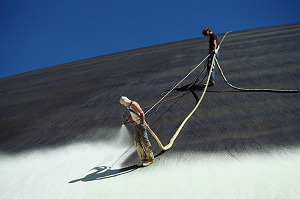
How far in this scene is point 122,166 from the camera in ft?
10.5

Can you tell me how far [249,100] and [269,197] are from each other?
2.34 m

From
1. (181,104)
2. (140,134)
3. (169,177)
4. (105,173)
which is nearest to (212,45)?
(181,104)

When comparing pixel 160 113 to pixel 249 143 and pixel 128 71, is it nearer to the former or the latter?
pixel 249 143

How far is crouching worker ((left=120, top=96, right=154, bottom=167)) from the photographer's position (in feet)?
A: 10.1

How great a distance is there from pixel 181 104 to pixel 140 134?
5.76ft

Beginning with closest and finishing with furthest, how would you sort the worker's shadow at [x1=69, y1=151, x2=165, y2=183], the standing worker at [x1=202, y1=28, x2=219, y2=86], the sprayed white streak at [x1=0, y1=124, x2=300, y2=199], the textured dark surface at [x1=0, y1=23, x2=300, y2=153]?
1. the sprayed white streak at [x1=0, y1=124, x2=300, y2=199]
2. the worker's shadow at [x1=69, y1=151, x2=165, y2=183]
3. the textured dark surface at [x1=0, y1=23, x2=300, y2=153]
4. the standing worker at [x1=202, y1=28, x2=219, y2=86]

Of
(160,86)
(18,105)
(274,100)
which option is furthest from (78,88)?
(274,100)

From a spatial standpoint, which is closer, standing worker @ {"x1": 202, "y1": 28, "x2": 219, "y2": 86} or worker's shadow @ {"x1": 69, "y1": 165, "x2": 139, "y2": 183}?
worker's shadow @ {"x1": 69, "y1": 165, "x2": 139, "y2": 183}

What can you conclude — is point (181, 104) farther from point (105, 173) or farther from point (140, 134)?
point (105, 173)

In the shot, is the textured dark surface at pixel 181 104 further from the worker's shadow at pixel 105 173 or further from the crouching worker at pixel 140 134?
the worker's shadow at pixel 105 173

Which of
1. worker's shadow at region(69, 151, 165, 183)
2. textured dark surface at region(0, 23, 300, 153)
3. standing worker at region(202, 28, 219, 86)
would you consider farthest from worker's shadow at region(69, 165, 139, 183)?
standing worker at region(202, 28, 219, 86)

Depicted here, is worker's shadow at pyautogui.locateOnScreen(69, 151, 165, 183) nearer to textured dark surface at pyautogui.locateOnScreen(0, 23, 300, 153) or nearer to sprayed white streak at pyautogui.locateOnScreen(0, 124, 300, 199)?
sprayed white streak at pyautogui.locateOnScreen(0, 124, 300, 199)

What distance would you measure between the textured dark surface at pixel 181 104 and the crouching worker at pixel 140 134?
13.4 inches

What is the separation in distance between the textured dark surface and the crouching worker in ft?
1.12
